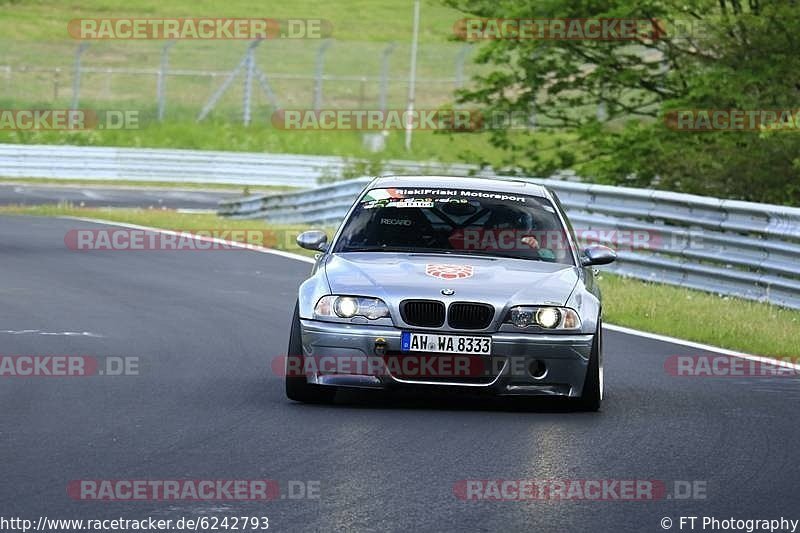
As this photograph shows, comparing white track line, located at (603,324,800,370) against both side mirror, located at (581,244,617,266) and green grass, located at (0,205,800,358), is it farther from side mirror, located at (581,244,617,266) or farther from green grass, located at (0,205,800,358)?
Answer: side mirror, located at (581,244,617,266)

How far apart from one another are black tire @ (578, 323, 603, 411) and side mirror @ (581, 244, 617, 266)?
1029 millimetres

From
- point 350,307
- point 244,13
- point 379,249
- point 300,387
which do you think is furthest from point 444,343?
point 244,13

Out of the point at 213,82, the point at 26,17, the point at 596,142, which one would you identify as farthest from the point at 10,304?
the point at 26,17

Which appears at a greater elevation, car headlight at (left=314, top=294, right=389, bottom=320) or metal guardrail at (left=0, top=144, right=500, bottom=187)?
car headlight at (left=314, top=294, right=389, bottom=320)

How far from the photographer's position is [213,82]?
63844mm

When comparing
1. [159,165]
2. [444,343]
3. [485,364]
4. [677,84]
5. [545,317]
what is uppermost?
[677,84]

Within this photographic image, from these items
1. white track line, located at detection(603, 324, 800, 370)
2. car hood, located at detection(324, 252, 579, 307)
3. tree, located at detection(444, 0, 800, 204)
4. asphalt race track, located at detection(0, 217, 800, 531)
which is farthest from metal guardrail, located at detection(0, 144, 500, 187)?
car hood, located at detection(324, 252, 579, 307)

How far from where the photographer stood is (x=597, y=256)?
11445 millimetres

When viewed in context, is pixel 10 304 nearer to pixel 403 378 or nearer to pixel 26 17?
pixel 403 378

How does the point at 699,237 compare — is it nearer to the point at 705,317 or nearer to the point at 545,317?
the point at 705,317

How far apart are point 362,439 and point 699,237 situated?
1031 centimetres

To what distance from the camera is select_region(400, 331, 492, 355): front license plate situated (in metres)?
10.0

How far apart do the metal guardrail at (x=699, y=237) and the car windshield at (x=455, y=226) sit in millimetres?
5936

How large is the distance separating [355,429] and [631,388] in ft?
9.23
